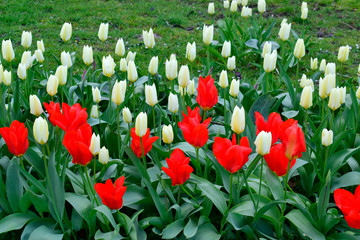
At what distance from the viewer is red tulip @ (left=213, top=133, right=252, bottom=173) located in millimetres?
1907

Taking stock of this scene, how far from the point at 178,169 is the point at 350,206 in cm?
82

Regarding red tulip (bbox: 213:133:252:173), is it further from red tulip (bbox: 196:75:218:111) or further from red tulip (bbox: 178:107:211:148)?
red tulip (bbox: 196:75:218:111)

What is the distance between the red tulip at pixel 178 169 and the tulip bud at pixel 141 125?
193 mm

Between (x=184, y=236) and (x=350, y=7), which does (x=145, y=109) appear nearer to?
(x=184, y=236)

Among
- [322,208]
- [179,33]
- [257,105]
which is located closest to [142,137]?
[322,208]

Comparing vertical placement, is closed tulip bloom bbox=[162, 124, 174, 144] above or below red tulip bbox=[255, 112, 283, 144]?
below

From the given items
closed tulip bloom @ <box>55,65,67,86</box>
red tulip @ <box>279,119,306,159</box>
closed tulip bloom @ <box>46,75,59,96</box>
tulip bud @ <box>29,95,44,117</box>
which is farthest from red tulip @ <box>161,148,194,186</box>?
closed tulip bloom @ <box>55,65,67,86</box>

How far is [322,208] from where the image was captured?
86.6 inches

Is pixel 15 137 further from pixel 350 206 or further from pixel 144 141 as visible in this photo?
pixel 350 206

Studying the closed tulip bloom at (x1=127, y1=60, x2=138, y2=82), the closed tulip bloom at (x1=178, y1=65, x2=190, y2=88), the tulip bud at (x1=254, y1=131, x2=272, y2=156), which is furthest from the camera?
the closed tulip bloom at (x1=127, y1=60, x2=138, y2=82)

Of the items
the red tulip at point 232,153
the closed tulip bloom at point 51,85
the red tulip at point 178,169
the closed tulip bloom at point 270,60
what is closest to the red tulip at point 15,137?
the closed tulip bloom at point 51,85

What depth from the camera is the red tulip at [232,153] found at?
1.91 m

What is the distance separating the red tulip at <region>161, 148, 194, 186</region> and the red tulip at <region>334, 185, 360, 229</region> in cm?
71

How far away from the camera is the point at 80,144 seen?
1.95 m
